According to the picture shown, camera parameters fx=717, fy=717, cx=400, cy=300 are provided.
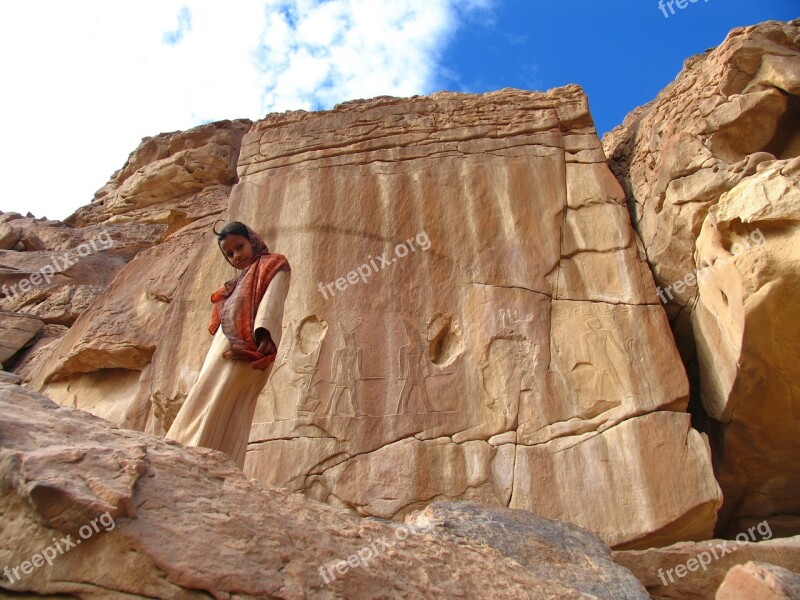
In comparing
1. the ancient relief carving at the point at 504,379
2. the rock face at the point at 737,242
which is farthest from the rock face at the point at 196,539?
the rock face at the point at 737,242

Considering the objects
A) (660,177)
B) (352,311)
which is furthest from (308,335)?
(660,177)

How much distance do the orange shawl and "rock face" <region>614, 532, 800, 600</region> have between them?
2.84 m

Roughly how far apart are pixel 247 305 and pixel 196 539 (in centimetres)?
274

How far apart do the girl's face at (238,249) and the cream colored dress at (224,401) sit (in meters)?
0.54

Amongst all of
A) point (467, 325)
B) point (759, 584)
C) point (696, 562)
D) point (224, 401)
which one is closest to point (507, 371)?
point (467, 325)

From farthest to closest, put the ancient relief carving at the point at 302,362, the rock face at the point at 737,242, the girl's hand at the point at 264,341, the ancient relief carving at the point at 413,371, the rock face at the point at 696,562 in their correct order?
the ancient relief carving at the point at 302,362
the ancient relief carving at the point at 413,371
the rock face at the point at 737,242
the girl's hand at the point at 264,341
the rock face at the point at 696,562

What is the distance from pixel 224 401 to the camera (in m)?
4.79

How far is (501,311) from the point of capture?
7828mm

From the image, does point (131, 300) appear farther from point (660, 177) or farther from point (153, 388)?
point (660, 177)

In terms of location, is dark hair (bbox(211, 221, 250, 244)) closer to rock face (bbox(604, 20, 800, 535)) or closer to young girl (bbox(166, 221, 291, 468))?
young girl (bbox(166, 221, 291, 468))

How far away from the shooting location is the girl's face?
5.54 metres

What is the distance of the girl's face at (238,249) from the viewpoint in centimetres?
554

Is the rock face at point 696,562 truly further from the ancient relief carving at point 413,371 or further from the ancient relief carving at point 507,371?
the ancient relief carving at point 413,371

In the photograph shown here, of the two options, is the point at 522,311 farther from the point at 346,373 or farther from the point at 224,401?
the point at 224,401
